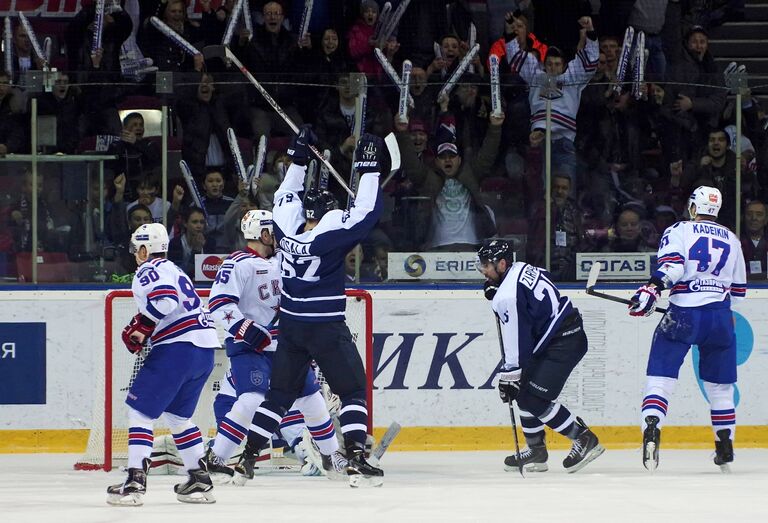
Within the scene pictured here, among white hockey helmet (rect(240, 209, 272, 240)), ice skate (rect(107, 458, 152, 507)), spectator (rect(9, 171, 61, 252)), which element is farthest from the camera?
spectator (rect(9, 171, 61, 252))

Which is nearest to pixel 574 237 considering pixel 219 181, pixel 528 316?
pixel 528 316

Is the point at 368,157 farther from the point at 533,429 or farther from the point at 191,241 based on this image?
the point at 191,241

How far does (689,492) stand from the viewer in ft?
22.9

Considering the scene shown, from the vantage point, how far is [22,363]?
8875 mm

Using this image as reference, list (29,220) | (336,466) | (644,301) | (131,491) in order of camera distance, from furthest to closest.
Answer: (29,220) → (644,301) → (336,466) → (131,491)

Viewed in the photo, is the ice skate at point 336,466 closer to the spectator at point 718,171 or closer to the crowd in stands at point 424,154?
the crowd in stands at point 424,154

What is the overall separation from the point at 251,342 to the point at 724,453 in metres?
2.47

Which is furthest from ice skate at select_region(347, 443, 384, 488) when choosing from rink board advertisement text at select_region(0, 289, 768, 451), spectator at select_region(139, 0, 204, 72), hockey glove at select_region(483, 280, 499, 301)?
spectator at select_region(139, 0, 204, 72)

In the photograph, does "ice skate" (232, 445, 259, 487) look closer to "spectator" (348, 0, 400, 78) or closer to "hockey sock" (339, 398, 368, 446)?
"hockey sock" (339, 398, 368, 446)

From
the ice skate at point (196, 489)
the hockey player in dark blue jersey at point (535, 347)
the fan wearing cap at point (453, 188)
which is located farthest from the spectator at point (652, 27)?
the ice skate at point (196, 489)

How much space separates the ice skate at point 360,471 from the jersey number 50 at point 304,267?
803 mm

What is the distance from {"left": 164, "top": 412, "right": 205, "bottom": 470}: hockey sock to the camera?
6.64 meters

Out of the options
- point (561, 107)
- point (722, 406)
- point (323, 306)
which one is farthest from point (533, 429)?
point (561, 107)

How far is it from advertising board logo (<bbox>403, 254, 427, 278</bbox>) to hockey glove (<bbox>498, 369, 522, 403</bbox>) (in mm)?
1364
